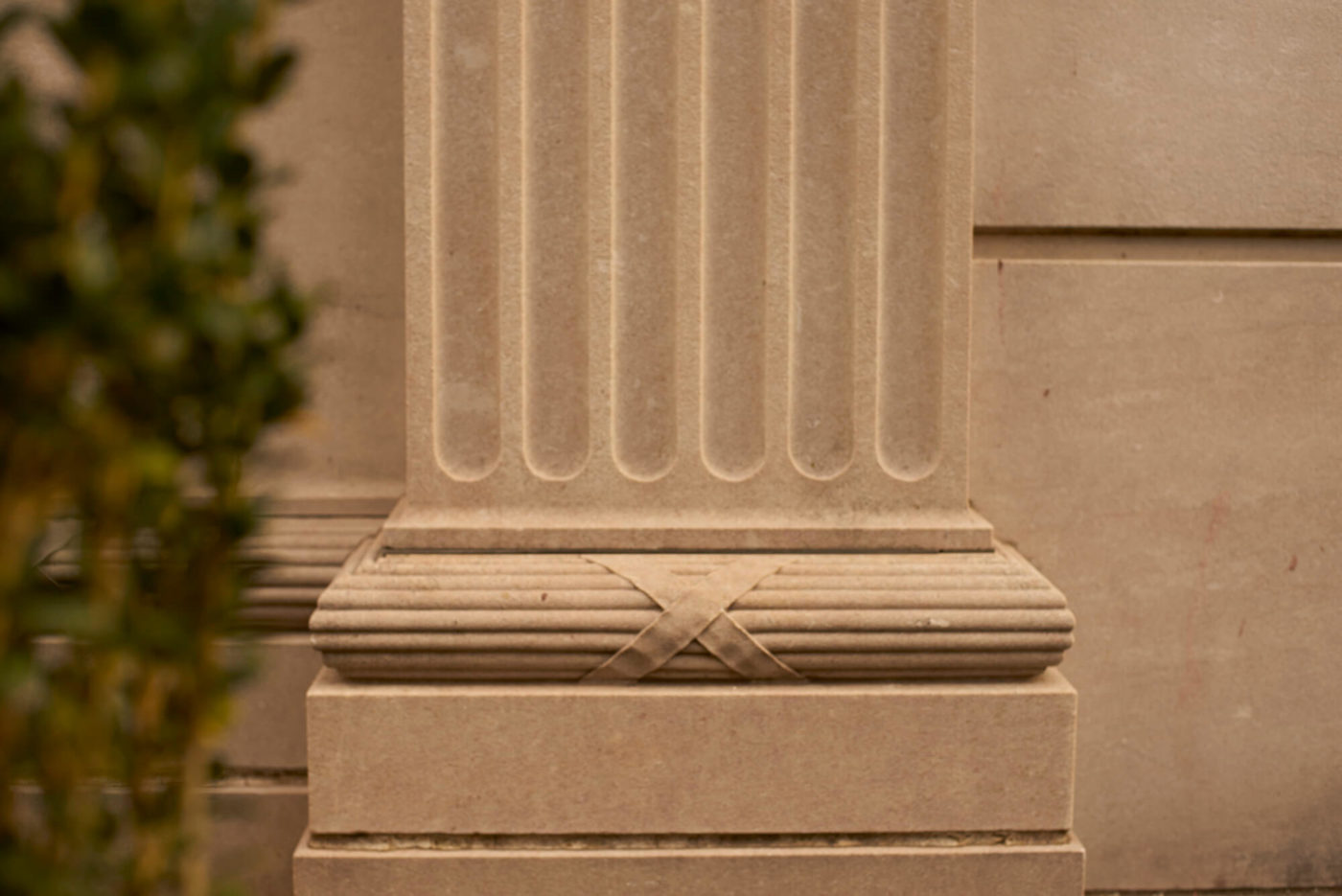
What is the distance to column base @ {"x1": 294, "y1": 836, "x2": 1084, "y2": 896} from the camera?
234 centimetres

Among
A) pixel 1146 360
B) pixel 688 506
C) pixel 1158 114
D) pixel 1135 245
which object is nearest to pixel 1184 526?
pixel 1146 360

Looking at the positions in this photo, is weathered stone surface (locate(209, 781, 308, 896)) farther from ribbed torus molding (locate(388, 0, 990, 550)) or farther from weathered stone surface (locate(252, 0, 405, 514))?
ribbed torus molding (locate(388, 0, 990, 550))

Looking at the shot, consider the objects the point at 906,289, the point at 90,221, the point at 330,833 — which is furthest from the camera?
the point at 906,289

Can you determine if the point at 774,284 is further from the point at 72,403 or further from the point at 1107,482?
the point at 72,403

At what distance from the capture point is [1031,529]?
3.02 meters

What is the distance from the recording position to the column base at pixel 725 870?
2338mm

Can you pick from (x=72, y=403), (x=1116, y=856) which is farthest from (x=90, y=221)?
(x=1116, y=856)

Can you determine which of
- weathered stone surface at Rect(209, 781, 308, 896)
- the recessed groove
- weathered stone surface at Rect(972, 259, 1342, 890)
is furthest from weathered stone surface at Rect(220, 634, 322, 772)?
the recessed groove

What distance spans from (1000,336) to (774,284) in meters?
0.88

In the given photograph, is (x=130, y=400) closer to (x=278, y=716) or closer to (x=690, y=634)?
(x=690, y=634)

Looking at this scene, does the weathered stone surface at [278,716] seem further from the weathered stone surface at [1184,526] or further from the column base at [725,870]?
the weathered stone surface at [1184,526]

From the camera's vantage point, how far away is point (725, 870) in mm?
2377

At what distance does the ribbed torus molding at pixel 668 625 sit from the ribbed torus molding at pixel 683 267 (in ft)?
0.44

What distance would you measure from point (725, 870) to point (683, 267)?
138 cm
